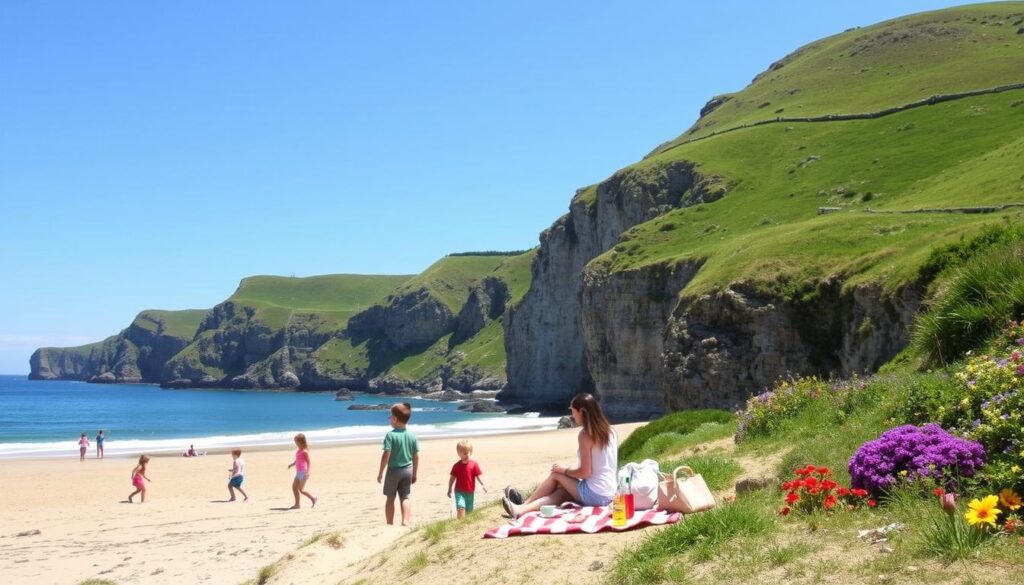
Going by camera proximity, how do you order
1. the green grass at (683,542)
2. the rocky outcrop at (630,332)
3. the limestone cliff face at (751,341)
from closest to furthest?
the green grass at (683,542) < the limestone cliff face at (751,341) < the rocky outcrop at (630,332)

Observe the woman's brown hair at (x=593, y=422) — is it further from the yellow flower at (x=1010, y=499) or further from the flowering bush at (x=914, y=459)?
the yellow flower at (x=1010, y=499)

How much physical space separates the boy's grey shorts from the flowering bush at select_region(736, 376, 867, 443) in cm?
588

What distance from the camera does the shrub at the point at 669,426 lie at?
2098cm

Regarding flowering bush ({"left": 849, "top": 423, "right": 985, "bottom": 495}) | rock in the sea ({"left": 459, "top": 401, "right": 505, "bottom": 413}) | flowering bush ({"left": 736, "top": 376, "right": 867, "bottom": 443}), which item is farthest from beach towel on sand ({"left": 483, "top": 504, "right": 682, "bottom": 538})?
rock in the sea ({"left": 459, "top": 401, "right": 505, "bottom": 413})

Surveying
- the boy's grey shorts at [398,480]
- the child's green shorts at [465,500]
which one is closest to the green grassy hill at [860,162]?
the child's green shorts at [465,500]

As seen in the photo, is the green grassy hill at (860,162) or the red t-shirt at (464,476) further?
the green grassy hill at (860,162)

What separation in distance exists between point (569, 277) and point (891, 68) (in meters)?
51.3

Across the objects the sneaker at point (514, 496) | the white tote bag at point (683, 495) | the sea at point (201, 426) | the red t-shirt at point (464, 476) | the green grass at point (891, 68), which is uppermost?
the green grass at point (891, 68)

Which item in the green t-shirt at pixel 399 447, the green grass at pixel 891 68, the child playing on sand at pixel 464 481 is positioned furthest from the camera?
the green grass at pixel 891 68

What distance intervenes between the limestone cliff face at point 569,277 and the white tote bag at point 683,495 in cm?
7596

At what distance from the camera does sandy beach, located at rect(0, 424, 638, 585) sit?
1521 cm

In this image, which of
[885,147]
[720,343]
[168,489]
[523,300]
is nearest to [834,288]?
[720,343]

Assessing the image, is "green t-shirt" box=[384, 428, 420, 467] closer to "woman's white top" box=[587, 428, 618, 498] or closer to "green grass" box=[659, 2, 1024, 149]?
"woman's white top" box=[587, 428, 618, 498]

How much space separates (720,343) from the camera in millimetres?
41125
